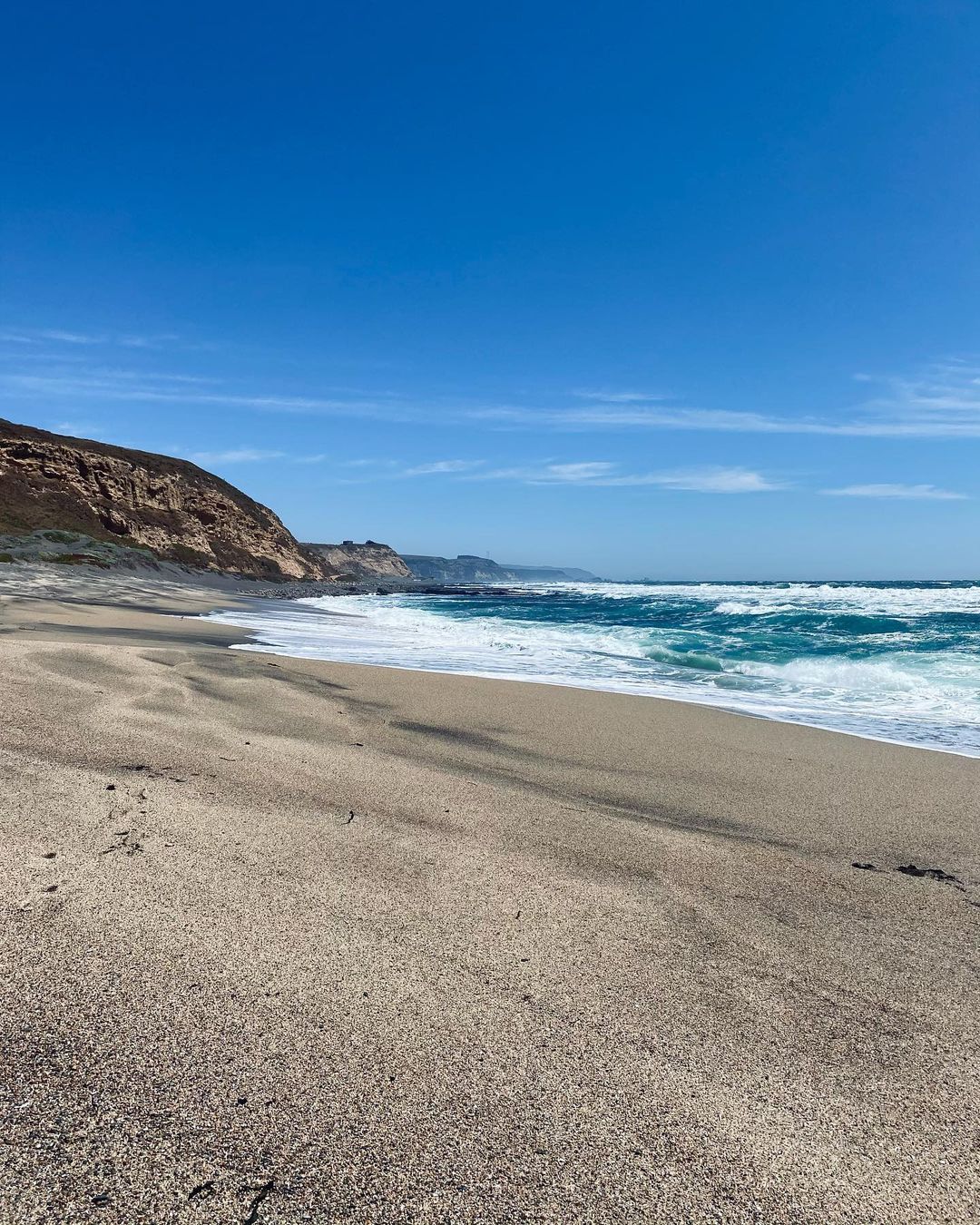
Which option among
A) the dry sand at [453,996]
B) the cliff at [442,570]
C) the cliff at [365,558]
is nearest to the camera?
the dry sand at [453,996]

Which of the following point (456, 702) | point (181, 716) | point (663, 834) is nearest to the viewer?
point (663, 834)

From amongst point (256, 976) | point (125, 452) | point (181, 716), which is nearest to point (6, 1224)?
point (256, 976)

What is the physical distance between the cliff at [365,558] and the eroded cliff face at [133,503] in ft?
150

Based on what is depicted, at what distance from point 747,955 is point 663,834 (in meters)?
1.07

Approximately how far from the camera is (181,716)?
4223 millimetres

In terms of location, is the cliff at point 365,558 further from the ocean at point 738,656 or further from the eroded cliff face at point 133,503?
the ocean at point 738,656

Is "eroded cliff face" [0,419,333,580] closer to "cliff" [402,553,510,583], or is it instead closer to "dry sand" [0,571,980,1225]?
"dry sand" [0,571,980,1225]

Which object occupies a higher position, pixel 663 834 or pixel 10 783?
pixel 10 783

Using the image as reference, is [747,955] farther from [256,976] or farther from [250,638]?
[250,638]

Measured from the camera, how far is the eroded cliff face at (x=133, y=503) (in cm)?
3388

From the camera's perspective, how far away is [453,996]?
1.77 metres

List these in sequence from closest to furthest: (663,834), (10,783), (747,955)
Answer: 1. (747,955)
2. (10,783)
3. (663,834)

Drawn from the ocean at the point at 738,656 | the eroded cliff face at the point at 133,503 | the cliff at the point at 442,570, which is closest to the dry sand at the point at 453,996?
the ocean at the point at 738,656

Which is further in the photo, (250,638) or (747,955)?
(250,638)
